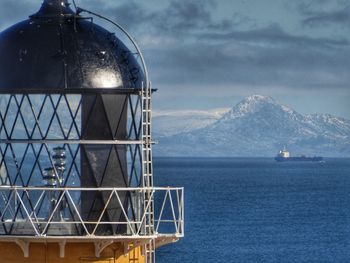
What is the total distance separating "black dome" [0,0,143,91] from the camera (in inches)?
1020

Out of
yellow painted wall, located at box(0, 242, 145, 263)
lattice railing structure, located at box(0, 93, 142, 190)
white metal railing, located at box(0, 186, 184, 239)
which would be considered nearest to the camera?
white metal railing, located at box(0, 186, 184, 239)

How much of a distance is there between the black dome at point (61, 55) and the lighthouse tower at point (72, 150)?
0.02m

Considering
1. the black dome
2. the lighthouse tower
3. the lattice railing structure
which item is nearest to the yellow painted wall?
the lighthouse tower

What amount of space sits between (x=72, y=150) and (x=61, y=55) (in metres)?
1.66

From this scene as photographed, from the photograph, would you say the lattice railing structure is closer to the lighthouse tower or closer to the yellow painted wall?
the lighthouse tower

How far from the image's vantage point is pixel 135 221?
26281mm

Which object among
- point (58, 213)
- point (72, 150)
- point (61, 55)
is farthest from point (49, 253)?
point (61, 55)

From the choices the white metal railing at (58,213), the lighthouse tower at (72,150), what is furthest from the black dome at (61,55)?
the white metal railing at (58,213)

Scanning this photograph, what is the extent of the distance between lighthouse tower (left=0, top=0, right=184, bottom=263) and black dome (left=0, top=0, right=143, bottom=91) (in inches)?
0.7

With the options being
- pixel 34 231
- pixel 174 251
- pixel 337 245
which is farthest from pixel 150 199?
pixel 337 245

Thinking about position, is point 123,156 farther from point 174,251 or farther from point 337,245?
point 337,245

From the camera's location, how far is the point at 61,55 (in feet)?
85.5

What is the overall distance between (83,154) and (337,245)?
134687 mm

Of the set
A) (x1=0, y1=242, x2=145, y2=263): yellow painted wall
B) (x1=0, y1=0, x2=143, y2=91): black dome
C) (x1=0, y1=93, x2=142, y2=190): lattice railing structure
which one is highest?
(x1=0, y1=0, x2=143, y2=91): black dome
